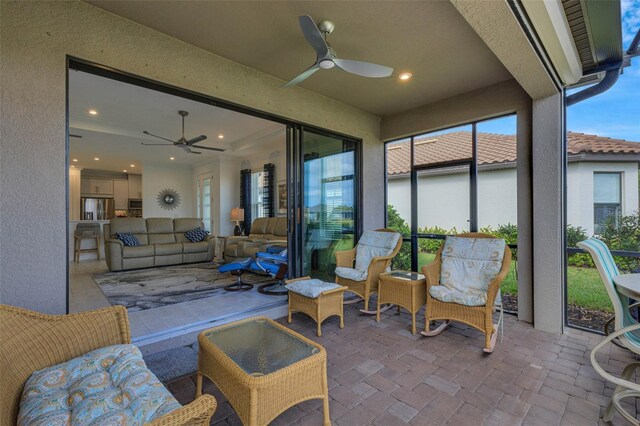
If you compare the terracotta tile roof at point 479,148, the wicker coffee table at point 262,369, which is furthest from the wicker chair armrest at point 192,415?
the terracotta tile roof at point 479,148

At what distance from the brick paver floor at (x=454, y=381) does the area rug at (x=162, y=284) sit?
2.00 meters

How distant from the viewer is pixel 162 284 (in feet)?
15.4

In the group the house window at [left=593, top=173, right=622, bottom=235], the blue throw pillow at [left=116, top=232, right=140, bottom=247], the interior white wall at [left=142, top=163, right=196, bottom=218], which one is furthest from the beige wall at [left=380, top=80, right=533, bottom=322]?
the interior white wall at [left=142, top=163, right=196, bottom=218]

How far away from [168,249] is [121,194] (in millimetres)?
6233

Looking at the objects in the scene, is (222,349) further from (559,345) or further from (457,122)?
(457,122)

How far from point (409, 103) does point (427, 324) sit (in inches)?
120

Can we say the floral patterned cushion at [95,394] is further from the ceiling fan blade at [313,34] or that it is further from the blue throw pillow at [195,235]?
the blue throw pillow at [195,235]

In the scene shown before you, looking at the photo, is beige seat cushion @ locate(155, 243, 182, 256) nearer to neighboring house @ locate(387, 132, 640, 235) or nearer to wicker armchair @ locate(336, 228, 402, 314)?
wicker armchair @ locate(336, 228, 402, 314)

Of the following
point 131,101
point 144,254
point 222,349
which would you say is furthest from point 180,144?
point 222,349

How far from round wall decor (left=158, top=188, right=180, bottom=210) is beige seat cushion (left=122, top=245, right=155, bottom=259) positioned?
11.6 ft

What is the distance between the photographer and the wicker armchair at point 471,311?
2.49m

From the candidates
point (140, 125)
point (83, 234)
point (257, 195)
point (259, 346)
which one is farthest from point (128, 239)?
point (259, 346)

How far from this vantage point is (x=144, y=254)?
239 inches

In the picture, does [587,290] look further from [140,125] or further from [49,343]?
[140,125]
